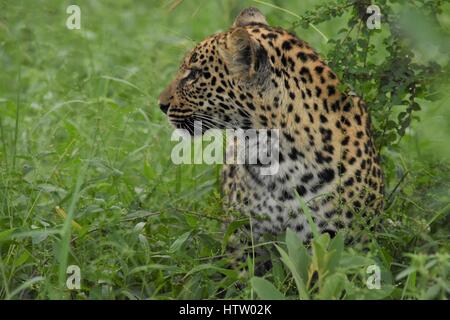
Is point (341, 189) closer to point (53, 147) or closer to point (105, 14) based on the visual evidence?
point (53, 147)

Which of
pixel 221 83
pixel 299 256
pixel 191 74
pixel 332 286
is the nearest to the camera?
pixel 332 286

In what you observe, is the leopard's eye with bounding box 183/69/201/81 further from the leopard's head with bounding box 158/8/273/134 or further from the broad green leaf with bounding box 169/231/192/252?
the broad green leaf with bounding box 169/231/192/252

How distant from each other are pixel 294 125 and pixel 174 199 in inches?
43.2

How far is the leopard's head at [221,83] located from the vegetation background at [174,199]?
46 cm

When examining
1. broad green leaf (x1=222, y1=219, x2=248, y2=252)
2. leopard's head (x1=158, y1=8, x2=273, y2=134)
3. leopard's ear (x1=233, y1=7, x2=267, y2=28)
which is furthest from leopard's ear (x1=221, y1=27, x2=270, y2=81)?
broad green leaf (x1=222, y1=219, x2=248, y2=252)

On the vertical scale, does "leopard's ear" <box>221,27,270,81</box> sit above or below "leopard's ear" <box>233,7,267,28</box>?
below

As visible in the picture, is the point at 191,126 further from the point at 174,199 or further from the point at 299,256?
the point at 299,256

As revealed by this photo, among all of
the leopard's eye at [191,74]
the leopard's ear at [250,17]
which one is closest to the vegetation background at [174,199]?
the leopard's ear at [250,17]

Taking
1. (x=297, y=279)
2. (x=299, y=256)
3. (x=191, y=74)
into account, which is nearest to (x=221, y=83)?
(x=191, y=74)

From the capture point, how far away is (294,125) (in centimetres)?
589

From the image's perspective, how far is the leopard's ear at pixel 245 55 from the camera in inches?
229

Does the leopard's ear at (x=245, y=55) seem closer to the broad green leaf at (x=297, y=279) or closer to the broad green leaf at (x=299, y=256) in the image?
the broad green leaf at (x=299, y=256)

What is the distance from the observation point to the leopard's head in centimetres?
587

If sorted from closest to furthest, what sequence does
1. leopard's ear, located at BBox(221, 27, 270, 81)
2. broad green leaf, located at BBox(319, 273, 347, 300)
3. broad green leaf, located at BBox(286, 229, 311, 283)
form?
broad green leaf, located at BBox(319, 273, 347, 300)
broad green leaf, located at BBox(286, 229, 311, 283)
leopard's ear, located at BBox(221, 27, 270, 81)
